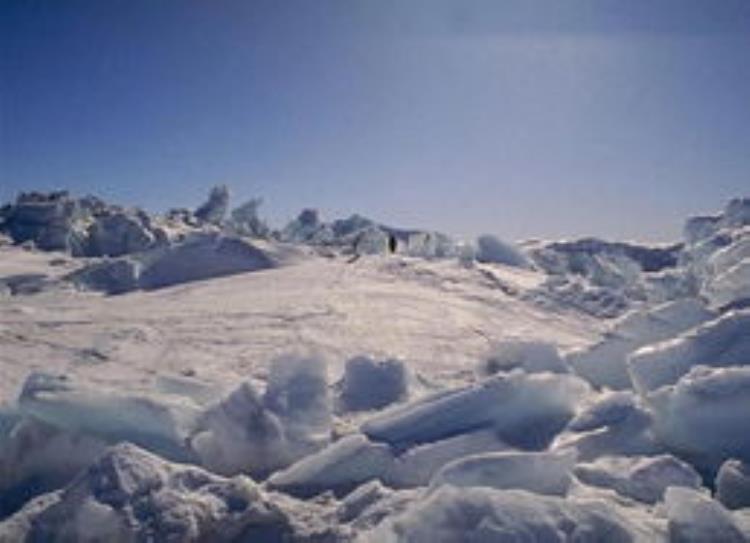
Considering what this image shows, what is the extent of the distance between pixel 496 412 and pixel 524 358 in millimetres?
1071

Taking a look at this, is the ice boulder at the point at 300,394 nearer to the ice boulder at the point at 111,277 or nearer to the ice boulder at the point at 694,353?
the ice boulder at the point at 694,353

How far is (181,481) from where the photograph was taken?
A: 4.02 meters

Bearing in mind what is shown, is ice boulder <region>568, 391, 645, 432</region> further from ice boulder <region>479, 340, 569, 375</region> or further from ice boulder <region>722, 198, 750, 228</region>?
ice boulder <region>722, 198, 750, 228</region>

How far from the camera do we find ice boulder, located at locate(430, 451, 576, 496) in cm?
402

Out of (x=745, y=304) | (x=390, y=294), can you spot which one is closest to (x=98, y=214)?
(x=390, y=294)

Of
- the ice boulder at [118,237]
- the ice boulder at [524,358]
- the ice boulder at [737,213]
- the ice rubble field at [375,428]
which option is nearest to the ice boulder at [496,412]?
the ice rubble field at [375,428]

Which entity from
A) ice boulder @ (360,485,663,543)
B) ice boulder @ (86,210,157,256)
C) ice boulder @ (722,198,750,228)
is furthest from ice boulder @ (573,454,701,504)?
ice boulder @ (86,210,157,256)

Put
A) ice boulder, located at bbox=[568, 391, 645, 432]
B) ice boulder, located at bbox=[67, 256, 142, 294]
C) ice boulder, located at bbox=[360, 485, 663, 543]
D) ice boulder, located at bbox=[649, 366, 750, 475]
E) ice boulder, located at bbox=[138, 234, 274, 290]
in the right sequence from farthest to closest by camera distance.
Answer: ice boulder, located at bbox=[138, 234, 274, 290], ice boulder, located at bbox=[67, 256, 142, 294], ice boulder, located at bbox=[568, 391, 645, 432], ice boulder, located at bbox=[649, 366, 750, 475], ice boulder, located at bbox=[360, 485, 663, 543]

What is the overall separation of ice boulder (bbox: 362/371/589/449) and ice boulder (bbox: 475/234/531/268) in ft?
29.8

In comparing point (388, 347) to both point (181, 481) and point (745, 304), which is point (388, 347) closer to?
point (745, 304)

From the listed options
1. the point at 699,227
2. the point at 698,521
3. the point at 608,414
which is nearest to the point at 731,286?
the point at 608,414

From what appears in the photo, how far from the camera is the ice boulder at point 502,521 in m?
3.44

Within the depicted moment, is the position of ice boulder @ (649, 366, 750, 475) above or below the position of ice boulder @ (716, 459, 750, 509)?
above

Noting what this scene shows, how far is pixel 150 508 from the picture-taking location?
3.83 m
